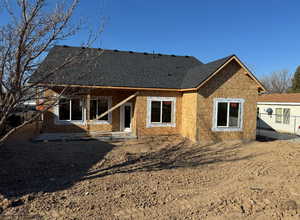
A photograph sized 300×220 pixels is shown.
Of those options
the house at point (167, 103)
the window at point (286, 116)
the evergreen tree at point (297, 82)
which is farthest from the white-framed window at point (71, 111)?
the evergreen tree at point (297, 82)

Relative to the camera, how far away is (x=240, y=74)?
12258 millimetres

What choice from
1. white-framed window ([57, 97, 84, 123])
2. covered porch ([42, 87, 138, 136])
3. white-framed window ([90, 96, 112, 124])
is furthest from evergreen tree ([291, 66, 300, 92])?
white-framed window ([57, 97, 84, 123])

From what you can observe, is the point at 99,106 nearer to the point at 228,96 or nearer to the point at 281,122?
the point at 228,96

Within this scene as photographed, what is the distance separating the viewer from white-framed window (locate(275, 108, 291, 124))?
1862cm

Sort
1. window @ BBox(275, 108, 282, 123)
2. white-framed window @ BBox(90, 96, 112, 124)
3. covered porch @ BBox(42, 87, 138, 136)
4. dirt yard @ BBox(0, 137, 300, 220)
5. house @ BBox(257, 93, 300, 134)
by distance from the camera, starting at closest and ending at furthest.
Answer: dirt yard @ BBox(0, 137, 300, 220) → covered porch @ BBox(42, 87, 138, 136) → white-framed window @ BBox(90, 96, 112, 124) → house @ BBox(257, 93, 300, 134) → window @ BBox(275, 108, 282, 123)

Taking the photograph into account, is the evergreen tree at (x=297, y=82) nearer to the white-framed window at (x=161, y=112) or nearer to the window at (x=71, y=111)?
the white-framed window at (x=161, y=112)

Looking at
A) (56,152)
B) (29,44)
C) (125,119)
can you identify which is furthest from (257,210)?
(125,119)

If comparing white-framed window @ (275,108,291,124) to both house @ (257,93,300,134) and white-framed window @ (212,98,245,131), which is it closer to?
house @ (257,93,300,134)

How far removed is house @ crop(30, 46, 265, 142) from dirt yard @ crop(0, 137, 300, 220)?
2403 mm

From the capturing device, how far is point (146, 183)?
5941 mm

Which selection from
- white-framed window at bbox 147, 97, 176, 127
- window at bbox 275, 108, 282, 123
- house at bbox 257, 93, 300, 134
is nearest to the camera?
white-framed window at bbox 147, 97, 176, 127

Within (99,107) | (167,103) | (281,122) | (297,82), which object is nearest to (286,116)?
(281,122)

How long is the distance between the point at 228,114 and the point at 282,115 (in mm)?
10086

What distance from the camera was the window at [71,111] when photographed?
1255cm
